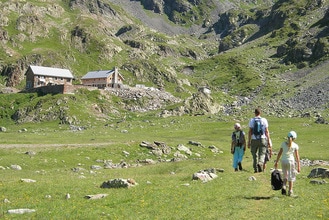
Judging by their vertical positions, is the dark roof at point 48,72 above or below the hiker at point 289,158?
above

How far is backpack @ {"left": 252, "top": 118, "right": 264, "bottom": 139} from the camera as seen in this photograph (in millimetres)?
28438

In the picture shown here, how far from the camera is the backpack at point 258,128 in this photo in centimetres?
2844

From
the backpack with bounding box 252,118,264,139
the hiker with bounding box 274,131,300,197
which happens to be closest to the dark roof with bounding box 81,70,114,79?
the backpack with bounding box 252,118,264,139

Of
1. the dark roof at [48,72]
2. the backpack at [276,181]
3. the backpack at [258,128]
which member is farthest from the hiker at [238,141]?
the dark roof at [48,72]

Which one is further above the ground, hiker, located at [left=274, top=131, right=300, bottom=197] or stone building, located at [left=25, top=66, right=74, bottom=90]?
stone building, located at [left=25, top=66, right=74, bottom=90]

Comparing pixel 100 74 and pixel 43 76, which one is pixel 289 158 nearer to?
pixel 43 76

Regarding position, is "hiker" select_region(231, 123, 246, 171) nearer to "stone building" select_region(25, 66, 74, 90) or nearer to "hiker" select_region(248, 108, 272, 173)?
"hiker" select_region(248, 108, 272, 173)

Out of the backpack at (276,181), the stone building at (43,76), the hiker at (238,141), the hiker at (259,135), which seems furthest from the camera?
the stone building at (43,76)

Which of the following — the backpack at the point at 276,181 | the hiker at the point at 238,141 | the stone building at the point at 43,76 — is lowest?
the backpack at the point at 276,181

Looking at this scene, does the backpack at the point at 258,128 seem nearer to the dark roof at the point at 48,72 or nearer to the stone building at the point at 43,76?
the stone building at the point at 43,76

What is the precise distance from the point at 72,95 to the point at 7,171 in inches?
3474

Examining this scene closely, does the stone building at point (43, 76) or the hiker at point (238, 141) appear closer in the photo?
the hiker at point (238, 141)

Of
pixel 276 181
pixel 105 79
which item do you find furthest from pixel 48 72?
pixel 276 181

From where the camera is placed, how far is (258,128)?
93.9 feet
